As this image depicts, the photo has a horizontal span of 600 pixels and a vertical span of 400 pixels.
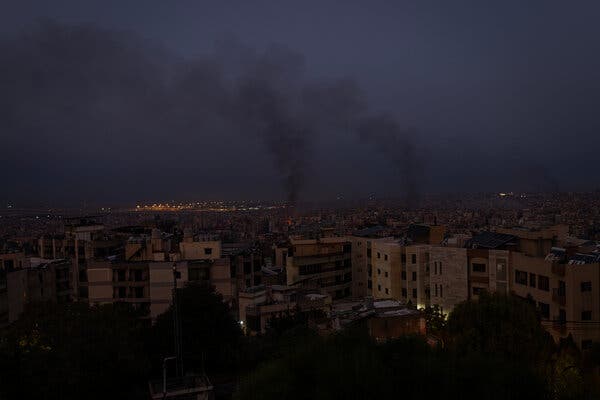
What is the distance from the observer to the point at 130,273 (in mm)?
21859

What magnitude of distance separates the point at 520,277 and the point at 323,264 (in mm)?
10867

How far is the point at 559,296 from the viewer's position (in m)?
14.8

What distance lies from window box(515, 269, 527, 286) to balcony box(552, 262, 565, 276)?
1614mm

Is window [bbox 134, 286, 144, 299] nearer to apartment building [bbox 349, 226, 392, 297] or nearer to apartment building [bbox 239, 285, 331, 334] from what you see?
apartment building [bbox 239, 285, 331, 334]

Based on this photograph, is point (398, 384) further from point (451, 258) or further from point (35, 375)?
point (451, 258)

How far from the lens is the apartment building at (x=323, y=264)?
83.1 ft

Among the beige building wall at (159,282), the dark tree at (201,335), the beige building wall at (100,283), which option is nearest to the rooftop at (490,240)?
the dark tree at (201,335)

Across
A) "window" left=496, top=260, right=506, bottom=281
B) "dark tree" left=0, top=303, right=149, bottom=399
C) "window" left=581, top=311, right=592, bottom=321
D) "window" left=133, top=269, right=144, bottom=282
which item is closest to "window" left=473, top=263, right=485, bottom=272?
"window" left=496, top=260, right=506, bottom=281

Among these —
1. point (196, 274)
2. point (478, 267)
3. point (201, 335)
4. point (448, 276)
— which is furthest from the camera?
point (196, 274)

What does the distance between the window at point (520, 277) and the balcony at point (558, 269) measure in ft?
5.29

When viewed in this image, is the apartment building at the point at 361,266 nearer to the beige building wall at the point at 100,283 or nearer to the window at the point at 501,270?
the window at the point at 501,270

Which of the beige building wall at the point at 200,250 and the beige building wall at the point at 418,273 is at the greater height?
the beige building wall at the point at 200,250

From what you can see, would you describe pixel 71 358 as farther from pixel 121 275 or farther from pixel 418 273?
pixel 418 273

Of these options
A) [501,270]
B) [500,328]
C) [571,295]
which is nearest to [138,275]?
[501,270]
